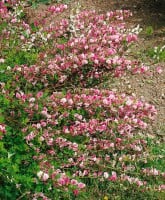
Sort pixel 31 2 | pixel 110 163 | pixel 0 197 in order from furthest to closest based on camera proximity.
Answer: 1. pixel 31 2
2. pixel 110 163
3. pixel 0 197

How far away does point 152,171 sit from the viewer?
4.21 m

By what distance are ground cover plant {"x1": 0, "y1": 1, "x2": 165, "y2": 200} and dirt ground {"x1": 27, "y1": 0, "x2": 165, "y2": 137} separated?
2.34 ft

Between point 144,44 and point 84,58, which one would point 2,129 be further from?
point 144,44

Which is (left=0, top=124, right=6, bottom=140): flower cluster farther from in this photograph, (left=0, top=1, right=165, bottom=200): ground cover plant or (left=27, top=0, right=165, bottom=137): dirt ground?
(left=27, top=0, right=165, bottom=137): dirt ground

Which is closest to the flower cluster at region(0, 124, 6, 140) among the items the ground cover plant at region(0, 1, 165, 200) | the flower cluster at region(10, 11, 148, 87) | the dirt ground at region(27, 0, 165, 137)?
the ground cover plant at region(0, 1, 165, 200)

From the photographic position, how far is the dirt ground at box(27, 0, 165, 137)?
213 inches

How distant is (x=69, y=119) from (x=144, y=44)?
2359 mm

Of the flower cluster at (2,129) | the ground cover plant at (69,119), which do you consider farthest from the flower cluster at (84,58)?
the flower cluster at (2,129)

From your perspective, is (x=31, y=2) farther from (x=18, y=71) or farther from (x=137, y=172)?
(x=137, y=172)

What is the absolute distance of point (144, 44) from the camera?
244 inches

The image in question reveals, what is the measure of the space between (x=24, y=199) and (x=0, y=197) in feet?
0.59

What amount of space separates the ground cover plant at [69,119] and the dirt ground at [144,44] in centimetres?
71

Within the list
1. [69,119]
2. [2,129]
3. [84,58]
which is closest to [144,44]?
[84,58]

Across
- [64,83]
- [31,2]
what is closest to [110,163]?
[64,83]
